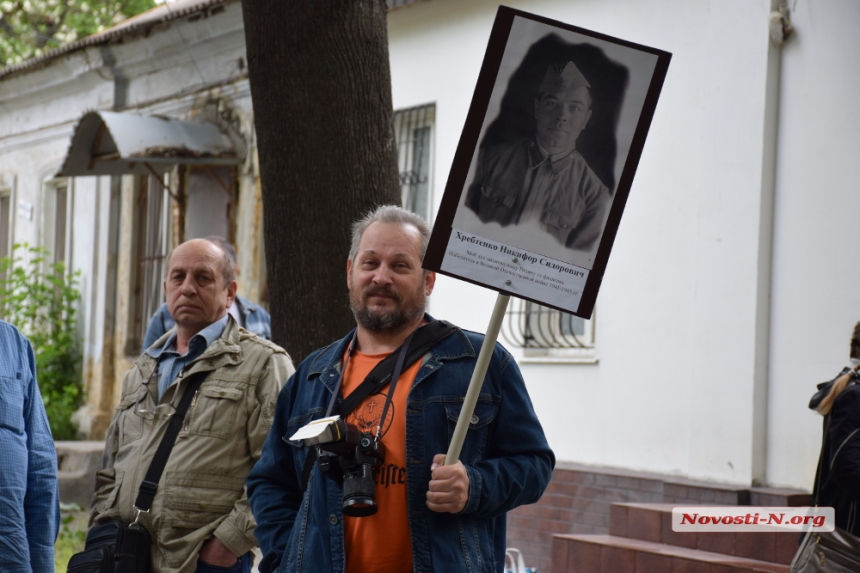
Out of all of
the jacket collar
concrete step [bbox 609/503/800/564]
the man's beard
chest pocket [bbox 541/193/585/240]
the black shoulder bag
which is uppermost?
chest pocket [bbox 541/193/585/240]

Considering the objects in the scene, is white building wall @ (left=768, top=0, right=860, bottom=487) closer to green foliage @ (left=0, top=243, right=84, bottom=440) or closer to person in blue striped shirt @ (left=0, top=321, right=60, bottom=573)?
person in blue striped shirt @ (left=0, top=321, right=60, bottom=573)

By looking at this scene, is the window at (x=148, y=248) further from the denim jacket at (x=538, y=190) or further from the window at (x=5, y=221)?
the denim jacket at (x=538, y=190)

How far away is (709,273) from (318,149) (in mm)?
3779

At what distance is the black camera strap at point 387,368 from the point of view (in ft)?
10.8

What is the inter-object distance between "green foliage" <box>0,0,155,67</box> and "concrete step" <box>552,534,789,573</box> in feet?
58.7

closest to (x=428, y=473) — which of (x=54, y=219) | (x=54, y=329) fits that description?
(x=54, y=329)

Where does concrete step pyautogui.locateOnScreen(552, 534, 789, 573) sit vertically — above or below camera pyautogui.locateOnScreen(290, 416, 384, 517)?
below

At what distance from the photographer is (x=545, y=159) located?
324 cm

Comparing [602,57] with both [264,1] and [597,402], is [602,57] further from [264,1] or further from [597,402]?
[597,402]

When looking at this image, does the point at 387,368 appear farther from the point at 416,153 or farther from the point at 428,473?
the point at 416,153

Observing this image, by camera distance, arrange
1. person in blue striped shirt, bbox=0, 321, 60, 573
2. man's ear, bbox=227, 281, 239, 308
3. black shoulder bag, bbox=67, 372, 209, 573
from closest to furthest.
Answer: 1. person in blue striped shirt, bbox=0, 321, 60, 573
2. black shoulder bag, bbox=67, 372, 209, 573
3. man's ear, bbox=227, 281, 239, 308

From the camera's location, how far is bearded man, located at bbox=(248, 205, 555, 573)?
3117 mm

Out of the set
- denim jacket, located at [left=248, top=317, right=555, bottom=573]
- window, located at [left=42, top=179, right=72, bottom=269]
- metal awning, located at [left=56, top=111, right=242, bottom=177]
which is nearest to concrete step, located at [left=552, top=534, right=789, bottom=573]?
denim jacket, located at [left=248, top=317, right=555, bottom=573]

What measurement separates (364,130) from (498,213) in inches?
91.2
